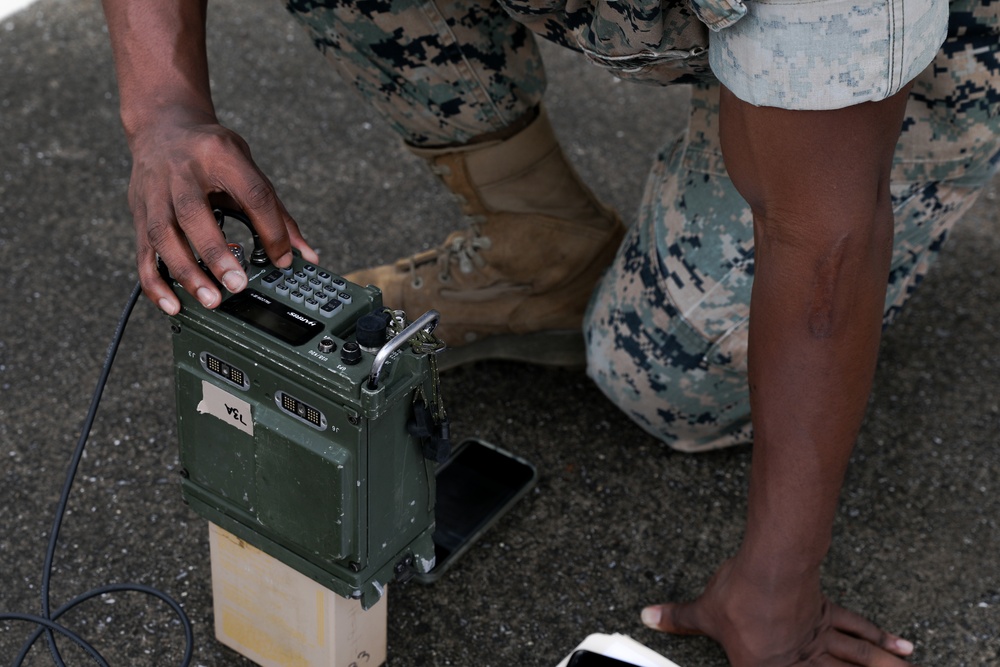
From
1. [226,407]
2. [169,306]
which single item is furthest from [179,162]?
[226,407]

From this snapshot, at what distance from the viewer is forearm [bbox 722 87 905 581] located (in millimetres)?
1159

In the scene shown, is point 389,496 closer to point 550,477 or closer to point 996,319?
point 550,477

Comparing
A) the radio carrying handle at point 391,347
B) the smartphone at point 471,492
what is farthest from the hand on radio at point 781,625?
the radio carrying handle at point 391,347

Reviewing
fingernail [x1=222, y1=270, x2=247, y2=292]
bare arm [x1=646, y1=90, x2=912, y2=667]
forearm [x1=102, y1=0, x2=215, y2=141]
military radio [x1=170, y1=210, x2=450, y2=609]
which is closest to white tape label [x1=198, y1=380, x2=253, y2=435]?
military radio [x1=170, y1=210, x2=450, y2=609]

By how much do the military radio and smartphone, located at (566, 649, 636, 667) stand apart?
208 mm

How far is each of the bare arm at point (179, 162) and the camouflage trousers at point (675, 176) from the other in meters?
0.28

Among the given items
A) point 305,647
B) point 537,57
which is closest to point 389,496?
point 305,647

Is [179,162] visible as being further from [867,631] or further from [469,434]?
[867,631]

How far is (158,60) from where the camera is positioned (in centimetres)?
147

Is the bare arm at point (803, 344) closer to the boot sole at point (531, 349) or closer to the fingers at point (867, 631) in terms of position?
the fingers at point (867, 631)

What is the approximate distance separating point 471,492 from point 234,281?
1.97 feet

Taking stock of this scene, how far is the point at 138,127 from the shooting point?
55.9 inches

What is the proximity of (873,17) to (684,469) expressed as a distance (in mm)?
846

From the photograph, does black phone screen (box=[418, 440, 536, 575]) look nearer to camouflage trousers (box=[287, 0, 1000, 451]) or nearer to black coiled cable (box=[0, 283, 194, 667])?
camouflage trousers (box=[287, 0, 1000, 451])
